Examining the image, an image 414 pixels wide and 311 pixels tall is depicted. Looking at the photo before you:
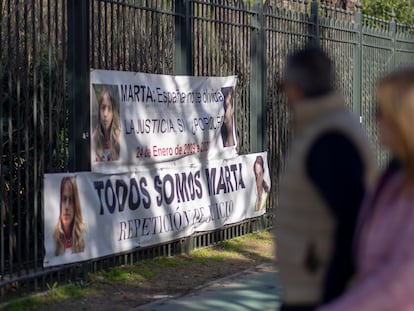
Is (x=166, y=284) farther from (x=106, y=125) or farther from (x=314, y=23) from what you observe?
(x=314, y=23)

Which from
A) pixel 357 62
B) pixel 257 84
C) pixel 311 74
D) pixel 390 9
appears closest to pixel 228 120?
pixel 257 84

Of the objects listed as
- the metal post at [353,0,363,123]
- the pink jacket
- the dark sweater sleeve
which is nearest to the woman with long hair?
the pink jacket

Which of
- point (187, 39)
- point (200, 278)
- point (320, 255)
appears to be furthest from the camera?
point (187, 39)

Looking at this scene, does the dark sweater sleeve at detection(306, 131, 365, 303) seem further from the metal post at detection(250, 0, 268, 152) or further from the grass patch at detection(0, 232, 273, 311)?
the metal post at detection(250, 0, 268, 152)

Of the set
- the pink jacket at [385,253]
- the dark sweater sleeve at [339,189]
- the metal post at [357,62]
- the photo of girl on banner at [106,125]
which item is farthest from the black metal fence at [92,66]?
the pink jacket at [385,253]

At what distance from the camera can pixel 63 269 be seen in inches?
344

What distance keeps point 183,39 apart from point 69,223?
329cm

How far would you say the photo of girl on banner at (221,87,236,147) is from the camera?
38.2 feet

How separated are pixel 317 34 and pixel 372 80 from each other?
324 centimetres

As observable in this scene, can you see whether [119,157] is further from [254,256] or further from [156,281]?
[254,256]

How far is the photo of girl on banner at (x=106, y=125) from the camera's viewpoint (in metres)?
8.96

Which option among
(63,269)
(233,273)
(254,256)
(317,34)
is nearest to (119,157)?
(63,269)

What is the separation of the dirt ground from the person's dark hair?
16.7 feet

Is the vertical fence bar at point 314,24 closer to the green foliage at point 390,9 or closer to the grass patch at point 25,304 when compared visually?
the grass patch at point 25,304
